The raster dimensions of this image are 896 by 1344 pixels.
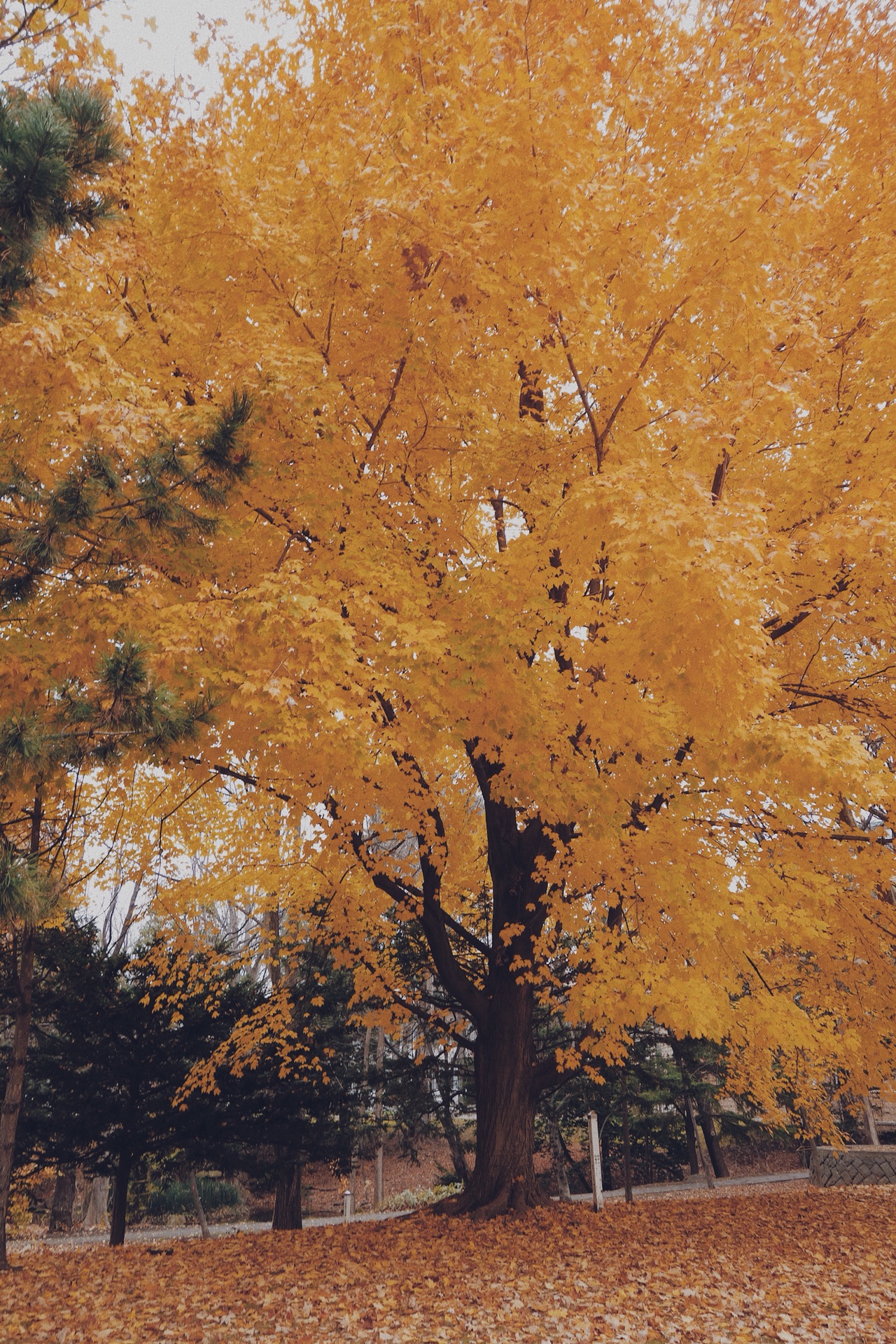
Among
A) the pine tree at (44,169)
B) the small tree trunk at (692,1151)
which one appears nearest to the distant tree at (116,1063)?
the pine tree at (44,169)

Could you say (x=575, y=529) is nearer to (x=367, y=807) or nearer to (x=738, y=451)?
(x=738, y=451)

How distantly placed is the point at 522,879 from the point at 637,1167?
1371cm

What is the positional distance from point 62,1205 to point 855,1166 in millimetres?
15171

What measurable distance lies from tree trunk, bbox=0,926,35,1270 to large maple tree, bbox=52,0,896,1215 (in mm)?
2733

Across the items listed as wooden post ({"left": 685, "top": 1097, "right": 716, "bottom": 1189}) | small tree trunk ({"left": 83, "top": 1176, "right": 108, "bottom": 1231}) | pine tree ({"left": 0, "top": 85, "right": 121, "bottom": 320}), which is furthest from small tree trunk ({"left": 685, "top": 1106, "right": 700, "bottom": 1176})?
pine tree ({"left": 0, "top": 85, "right": 121, "bottom": 320})

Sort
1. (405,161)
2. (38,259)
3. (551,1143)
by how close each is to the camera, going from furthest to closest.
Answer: (551,1143)
(405,161)
(38,259)

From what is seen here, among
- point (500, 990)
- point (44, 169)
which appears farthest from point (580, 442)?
point (500, 990)

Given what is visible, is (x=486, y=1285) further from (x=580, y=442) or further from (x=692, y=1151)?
(x=692, y=1151)

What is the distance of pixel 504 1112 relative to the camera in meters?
7.65

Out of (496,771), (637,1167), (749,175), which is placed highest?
(749,175)

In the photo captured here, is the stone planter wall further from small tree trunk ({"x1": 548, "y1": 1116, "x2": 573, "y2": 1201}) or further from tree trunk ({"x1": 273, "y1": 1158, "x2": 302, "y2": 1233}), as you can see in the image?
tree trunk ({"x1": 273, "y1": 1158, "x2": 302, "y2": 1233})

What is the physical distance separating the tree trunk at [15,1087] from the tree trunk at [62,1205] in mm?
10434

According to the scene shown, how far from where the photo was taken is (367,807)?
691 centimetres

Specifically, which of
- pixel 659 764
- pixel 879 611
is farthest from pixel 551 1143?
pixel 879 611
